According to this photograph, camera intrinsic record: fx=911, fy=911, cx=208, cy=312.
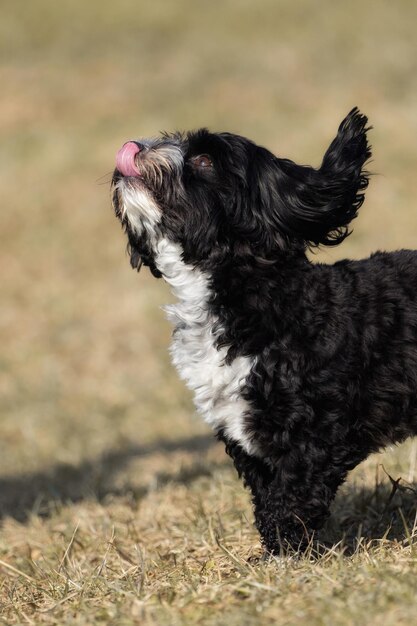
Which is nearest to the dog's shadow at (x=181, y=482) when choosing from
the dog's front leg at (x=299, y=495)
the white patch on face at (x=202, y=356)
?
the dog's front leg at (x=299, y=495)

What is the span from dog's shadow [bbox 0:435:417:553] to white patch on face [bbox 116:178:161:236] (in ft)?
4.73

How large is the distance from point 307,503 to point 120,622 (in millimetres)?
863

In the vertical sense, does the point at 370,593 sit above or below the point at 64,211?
below

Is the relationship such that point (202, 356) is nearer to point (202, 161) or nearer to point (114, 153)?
point (202, 161)

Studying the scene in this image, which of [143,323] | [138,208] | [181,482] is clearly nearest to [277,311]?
[138,208]

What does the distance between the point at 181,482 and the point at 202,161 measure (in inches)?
113

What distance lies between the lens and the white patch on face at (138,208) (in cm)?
350

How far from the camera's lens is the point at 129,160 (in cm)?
350

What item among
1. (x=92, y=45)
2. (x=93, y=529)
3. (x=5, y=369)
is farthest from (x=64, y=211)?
(x=93, y=529)

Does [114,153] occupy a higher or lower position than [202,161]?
higher

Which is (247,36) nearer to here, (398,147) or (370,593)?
(398,147)

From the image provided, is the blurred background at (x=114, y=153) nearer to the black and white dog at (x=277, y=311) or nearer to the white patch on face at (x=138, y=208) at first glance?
the black and white dog at (x=277, y=311)

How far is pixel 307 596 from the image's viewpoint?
2.87 metres

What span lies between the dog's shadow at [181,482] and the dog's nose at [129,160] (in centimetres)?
164
